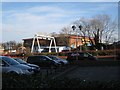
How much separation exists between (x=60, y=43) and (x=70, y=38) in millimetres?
5137

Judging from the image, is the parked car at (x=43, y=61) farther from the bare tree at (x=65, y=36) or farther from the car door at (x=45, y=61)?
the bare tree at (x=65, y=36)

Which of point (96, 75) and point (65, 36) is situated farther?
point (65, 36)

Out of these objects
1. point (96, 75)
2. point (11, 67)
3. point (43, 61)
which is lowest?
point (96, 75)

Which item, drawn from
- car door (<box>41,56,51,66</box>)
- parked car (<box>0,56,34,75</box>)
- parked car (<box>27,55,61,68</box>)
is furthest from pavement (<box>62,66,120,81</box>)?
car door (<box>41,56,51,66</box>)

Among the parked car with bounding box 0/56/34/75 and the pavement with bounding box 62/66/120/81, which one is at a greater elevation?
the parked car with bounding box 0/56/34/75

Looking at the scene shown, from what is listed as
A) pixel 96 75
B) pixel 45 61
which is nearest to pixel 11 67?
pixel 96 75

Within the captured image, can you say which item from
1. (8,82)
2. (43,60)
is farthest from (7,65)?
(43,60)

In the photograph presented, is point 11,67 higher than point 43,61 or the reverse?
higher

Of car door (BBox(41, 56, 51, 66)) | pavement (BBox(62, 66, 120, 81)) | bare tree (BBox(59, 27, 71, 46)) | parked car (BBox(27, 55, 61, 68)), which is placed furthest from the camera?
bare tree (BBox(59, 27, 71, 46))

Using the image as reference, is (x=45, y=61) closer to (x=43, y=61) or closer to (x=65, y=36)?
(x=43, y=61)

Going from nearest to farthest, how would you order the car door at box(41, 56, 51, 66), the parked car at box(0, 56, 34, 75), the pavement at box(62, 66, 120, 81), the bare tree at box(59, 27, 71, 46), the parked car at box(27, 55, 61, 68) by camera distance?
the parked car at box(0, 56, 34, 75) < the pavement at box(62, 66, 120, 81) < the parked car at box(27, 55, 61, 68) < the car door at box(41, 56, 51, 66) < the bare tree at box(59, 27, 71, 46)

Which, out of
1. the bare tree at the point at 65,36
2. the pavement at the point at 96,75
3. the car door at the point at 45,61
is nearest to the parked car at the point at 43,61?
Answer: the car door at the point at 45,61

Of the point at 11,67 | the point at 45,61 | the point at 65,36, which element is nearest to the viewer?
the point at 11,67

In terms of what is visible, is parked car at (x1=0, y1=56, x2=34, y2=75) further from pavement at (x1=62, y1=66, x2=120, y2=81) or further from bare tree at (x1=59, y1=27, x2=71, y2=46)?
bare tree at (x1=59, y1=27, x2=71, y2=46)
